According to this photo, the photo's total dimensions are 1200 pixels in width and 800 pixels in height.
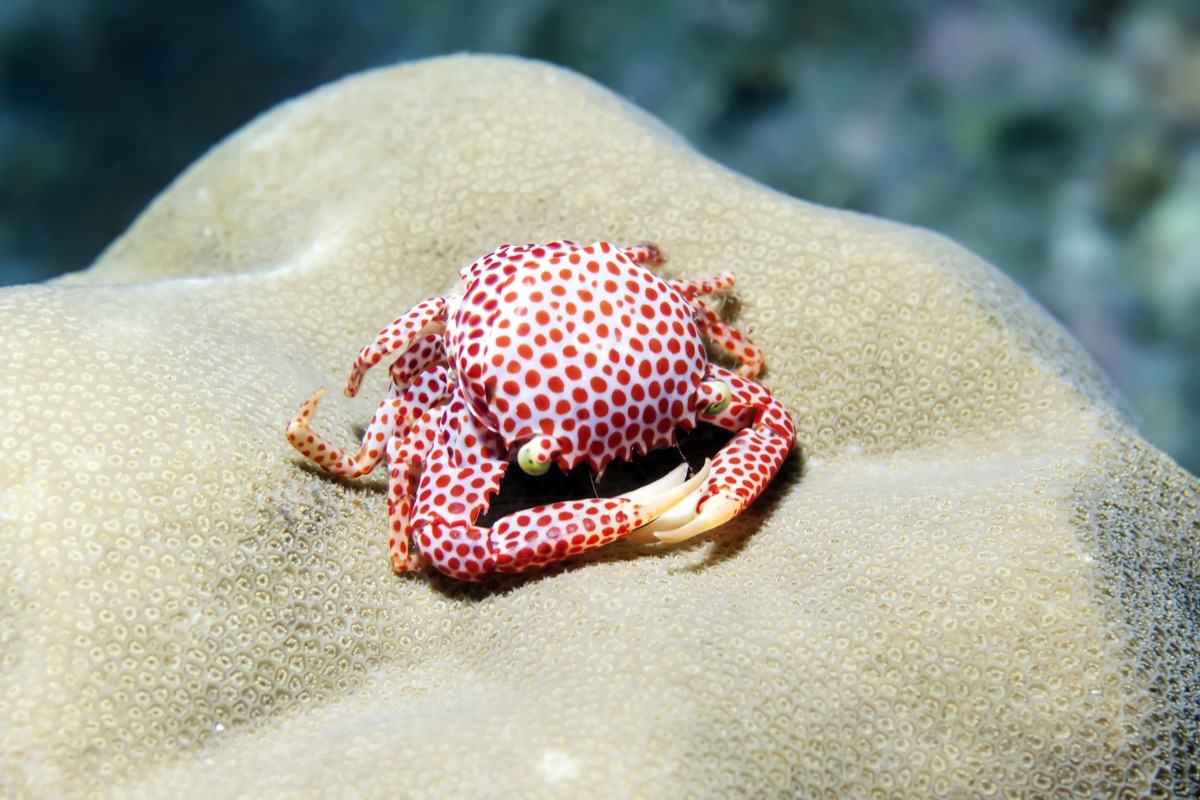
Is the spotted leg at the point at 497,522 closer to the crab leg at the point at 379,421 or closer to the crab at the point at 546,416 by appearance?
the crab at the point at 546,416

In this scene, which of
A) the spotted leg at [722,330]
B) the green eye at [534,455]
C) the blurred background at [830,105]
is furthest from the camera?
the blurred background at [830,105]

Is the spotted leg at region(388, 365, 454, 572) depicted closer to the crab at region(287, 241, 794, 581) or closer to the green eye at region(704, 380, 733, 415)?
the crab at region(287, 241, 794, 581)

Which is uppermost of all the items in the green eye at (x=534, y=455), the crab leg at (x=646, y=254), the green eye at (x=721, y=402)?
the crab leg at (x=646, y=254)

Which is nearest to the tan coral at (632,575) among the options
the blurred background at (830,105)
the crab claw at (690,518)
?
the crab claw at (690,518)

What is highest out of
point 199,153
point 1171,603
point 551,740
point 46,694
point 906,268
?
point 906,268

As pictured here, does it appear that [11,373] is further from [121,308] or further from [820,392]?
[820,392]

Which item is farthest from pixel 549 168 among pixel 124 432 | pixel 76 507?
pixel 76 507
